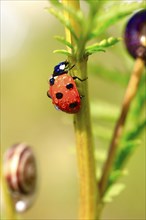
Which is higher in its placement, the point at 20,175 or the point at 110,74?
the point at 110,74

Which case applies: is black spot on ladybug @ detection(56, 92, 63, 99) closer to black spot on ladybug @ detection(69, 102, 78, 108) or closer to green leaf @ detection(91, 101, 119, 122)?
black spot on ladybug @ detection(69, 102, 78, 108)

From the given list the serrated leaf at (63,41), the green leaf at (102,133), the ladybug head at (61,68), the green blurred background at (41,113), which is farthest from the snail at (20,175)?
the green blurred background at (41,113)

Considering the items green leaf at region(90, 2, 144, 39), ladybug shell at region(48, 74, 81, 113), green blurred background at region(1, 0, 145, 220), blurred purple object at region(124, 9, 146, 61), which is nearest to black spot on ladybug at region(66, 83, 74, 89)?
ladybug shell at region(48, 74, 81, 113)

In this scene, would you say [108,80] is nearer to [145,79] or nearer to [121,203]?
[145,79]

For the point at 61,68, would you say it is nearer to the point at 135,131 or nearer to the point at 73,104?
the point at 73,104

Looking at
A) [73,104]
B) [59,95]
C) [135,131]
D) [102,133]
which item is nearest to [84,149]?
[73,104]

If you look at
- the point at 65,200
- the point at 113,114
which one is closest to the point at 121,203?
the point at 65,200

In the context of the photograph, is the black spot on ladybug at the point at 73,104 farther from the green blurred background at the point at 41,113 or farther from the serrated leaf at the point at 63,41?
the green blurred background at the point at 41,113
